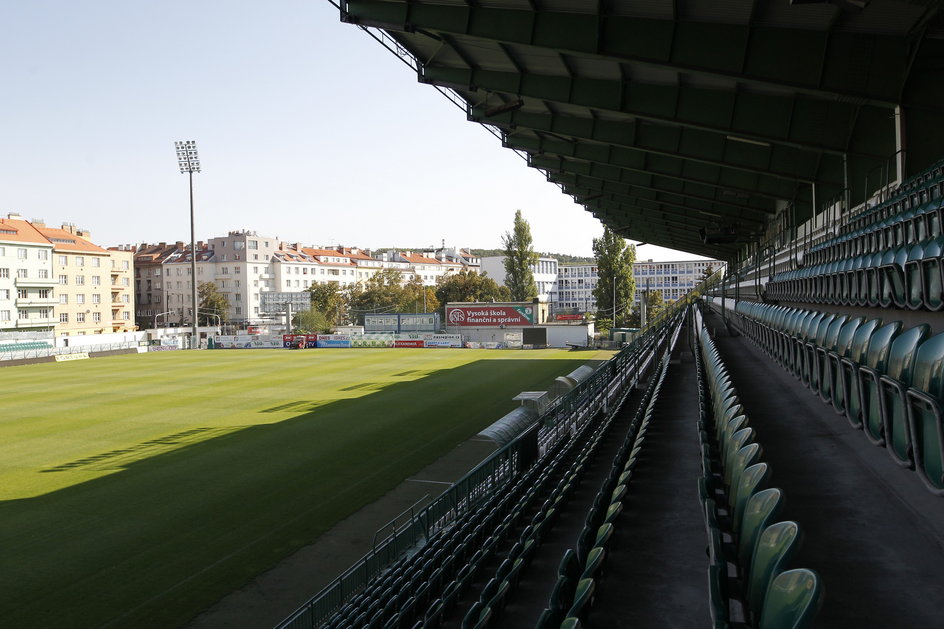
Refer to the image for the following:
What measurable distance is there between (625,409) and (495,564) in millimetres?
6516

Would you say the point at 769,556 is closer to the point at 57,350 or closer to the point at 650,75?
the point at 650,75

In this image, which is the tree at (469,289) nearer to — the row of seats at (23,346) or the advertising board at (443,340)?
the advertising board at (443,340)

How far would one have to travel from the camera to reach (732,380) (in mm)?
8906

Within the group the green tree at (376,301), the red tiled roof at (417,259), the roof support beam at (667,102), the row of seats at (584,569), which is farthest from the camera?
the red tiled roof at (417,259)

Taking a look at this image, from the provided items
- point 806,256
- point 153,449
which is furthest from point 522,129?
point 153,449

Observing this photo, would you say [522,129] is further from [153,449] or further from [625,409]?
[153,449]

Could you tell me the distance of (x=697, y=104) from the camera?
1348 cm

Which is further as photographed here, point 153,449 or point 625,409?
point 153,449

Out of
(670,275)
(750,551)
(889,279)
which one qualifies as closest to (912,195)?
(889,279)

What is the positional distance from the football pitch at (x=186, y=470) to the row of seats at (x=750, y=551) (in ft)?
24.6

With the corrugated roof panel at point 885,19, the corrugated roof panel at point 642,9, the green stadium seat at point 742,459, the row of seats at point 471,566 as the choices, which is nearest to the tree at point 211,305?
the corrugated roof panel at point 642,9

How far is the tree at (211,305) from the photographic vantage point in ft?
292

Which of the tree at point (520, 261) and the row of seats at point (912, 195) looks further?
the tree at point (520, 261)

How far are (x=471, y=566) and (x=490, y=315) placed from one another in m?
Answer: 52.1
